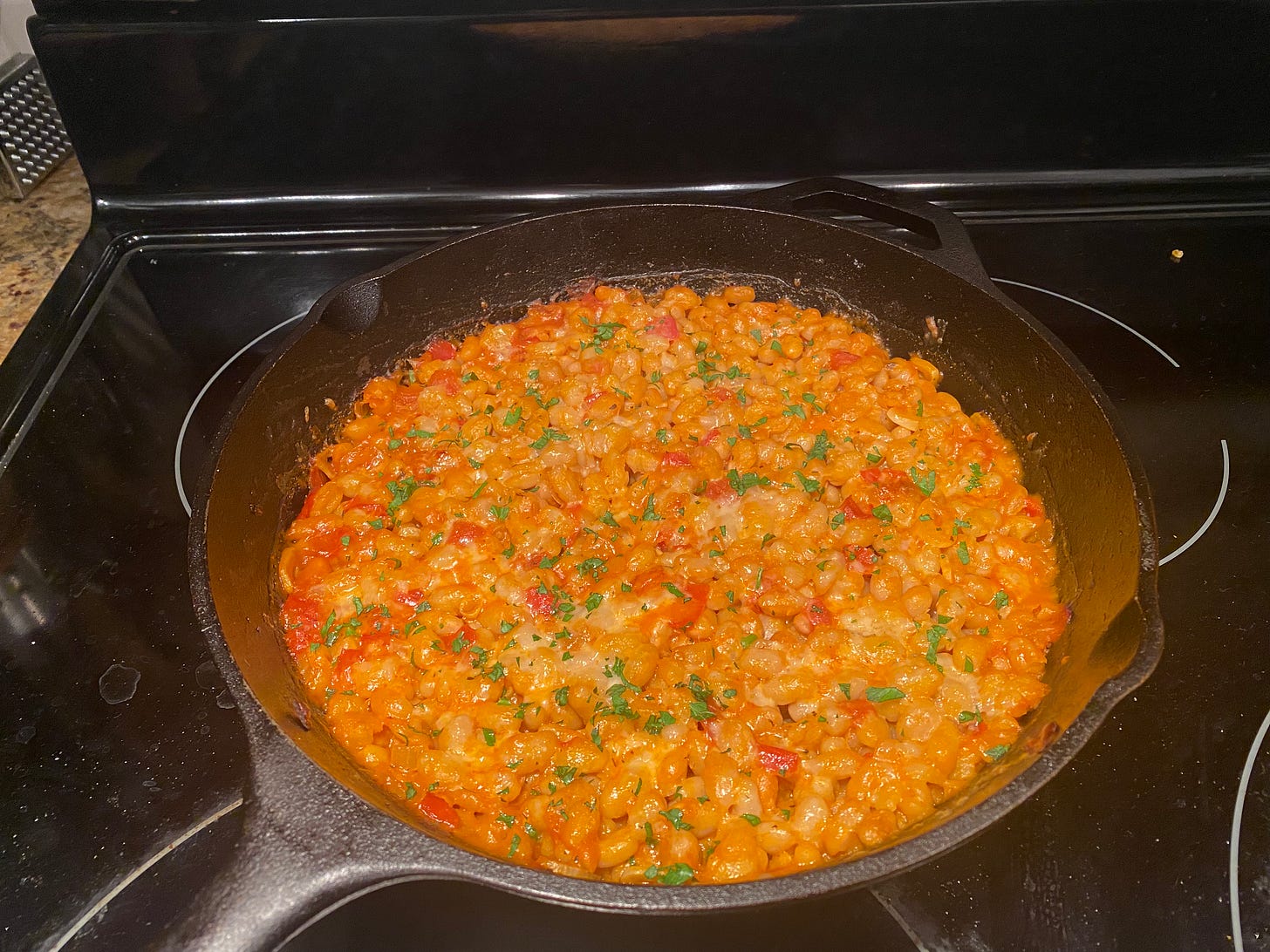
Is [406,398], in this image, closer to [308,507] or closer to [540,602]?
[308,507]

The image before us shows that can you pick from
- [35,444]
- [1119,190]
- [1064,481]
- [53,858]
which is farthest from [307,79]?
[1119,190]

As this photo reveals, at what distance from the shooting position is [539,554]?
8.00 ft

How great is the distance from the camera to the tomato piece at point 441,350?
2.99 m

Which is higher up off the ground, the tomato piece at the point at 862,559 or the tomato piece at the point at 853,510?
the tomato piece at the point at 853,510

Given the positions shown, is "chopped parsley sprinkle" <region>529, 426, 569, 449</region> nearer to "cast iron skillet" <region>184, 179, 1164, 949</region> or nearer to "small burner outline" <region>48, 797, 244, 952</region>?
"cast iron skillet" <region>184, 179, 1164, 949</region>

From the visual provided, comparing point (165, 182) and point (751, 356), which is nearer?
point (751, 356)

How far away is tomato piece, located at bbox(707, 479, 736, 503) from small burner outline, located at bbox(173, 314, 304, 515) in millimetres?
1465

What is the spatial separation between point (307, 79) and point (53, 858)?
8.65ft

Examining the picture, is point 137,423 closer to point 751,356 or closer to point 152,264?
point 152,264

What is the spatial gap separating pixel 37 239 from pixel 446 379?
2047mm

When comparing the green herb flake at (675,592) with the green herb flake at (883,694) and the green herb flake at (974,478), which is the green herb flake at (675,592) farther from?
the green herb flake at (974,478)

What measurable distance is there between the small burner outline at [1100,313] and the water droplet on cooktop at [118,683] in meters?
3.12

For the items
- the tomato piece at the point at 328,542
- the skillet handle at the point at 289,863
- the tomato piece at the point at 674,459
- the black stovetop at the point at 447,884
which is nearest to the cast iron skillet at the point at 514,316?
the skillet handle at the point at 289,863

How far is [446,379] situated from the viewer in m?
2.88
